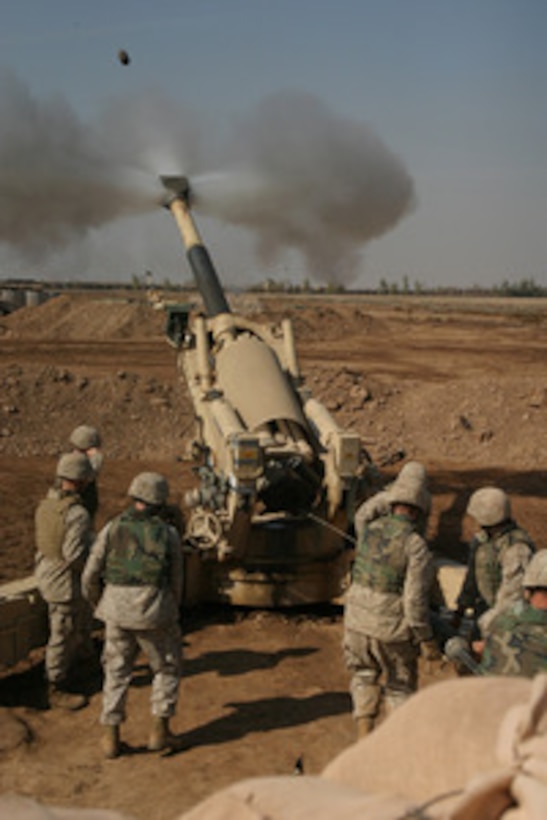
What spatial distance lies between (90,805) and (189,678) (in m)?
1.93

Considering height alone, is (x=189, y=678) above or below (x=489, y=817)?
below

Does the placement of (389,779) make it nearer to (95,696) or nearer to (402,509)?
(402,509)

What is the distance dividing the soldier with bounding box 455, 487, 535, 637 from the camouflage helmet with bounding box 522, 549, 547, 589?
155 centimetres

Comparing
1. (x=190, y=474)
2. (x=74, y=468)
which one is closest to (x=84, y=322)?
(x=190, y=474)

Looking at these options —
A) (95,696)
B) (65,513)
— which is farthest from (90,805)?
Answer: (65,513)

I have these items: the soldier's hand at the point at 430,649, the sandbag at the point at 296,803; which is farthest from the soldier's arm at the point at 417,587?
the sandbag at the point at 296,803

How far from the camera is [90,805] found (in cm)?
559

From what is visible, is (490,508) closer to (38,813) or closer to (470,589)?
(470,589)

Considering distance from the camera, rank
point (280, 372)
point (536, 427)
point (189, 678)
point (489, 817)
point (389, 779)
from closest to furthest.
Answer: point (489, 817)
point (389, 779)
point (189, 678)
point (280, 372)
point (536, 427)

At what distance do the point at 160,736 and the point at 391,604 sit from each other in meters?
1.65

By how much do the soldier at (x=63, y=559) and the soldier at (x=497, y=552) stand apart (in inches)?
105

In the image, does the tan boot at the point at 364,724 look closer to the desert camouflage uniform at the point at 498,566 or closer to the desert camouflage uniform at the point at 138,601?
the desert camouflage uniform at the point at 498,566

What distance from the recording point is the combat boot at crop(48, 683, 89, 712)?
6.94 meters

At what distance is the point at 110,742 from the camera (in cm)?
616
